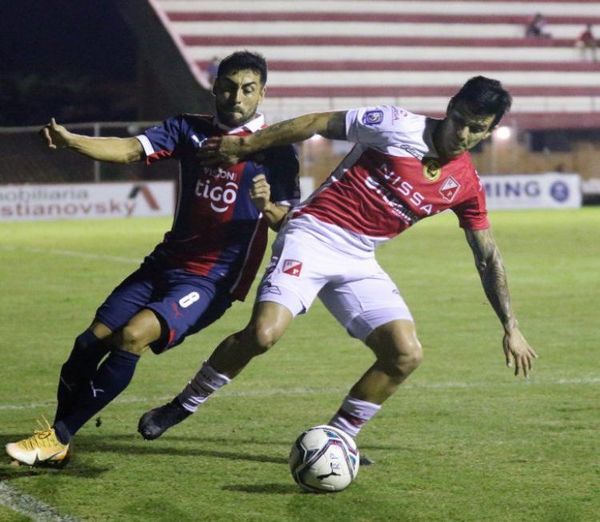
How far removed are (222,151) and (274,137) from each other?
0.28 m

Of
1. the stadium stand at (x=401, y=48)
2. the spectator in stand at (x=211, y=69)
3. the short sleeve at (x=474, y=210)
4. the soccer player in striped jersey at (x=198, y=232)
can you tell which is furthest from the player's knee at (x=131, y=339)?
the stadium stand at (x=401, y=48)

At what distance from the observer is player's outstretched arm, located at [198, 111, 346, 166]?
6211mm

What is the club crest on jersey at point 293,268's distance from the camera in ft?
20.3

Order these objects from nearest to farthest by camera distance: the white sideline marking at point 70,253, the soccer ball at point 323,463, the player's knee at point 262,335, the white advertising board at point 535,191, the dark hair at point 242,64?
the soccer ball at point 323,463
the player's knee at point 262,335
the dark hair at point 242,64
the white sideline marking at point 70,253
the white advertising board at point 535,191

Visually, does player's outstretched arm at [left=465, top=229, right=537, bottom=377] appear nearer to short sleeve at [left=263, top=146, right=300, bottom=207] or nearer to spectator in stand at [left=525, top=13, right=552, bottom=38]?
short sleeve at [left=263, top=146, right=300, bottom=207]

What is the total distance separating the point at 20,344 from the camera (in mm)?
10945

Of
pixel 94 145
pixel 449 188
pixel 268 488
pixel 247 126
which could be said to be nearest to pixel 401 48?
pixel 247 126

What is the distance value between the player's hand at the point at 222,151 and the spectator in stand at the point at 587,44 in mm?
39656

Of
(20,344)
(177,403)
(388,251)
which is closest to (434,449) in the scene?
(177,403)

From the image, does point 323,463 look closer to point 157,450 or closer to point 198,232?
point 157,450

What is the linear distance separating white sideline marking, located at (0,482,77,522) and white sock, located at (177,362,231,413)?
1.10 metres

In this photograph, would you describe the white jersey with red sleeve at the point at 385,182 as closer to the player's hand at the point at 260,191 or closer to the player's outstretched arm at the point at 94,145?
the player's hand at the point at 260,191

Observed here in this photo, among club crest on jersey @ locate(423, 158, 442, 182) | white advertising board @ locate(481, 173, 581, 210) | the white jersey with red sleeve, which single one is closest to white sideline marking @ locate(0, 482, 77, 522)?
the white jersey with red sleeve

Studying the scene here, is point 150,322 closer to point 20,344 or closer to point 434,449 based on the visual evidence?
point 434,449
